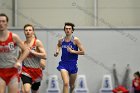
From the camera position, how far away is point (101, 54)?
13242 mm

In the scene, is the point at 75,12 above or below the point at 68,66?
above

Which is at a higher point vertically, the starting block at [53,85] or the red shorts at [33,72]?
the red shorts at [33,72]

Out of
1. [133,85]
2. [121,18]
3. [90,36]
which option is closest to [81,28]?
[90,36]

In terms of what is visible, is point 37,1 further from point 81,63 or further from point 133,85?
point 133,85

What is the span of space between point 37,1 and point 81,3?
4.55ft

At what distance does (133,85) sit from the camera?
41.7 ft

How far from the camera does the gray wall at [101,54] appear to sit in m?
13.2

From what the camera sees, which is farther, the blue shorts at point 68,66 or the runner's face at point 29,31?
the blue shorts at point 68,66

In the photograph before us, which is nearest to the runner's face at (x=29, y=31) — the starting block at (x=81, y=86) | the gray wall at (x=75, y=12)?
the starting block at (x=81, y=86)

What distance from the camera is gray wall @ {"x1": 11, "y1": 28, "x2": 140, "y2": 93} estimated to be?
43.3 ft

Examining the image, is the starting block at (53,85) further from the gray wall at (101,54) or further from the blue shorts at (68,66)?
the blue shorts at (68,66)

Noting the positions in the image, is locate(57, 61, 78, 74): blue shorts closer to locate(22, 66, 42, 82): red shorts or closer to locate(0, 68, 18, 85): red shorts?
locate(22, 66, 42, 82): red shorts

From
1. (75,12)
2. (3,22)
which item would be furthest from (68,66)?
(75,12)

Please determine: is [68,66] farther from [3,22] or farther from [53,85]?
[53,85]
